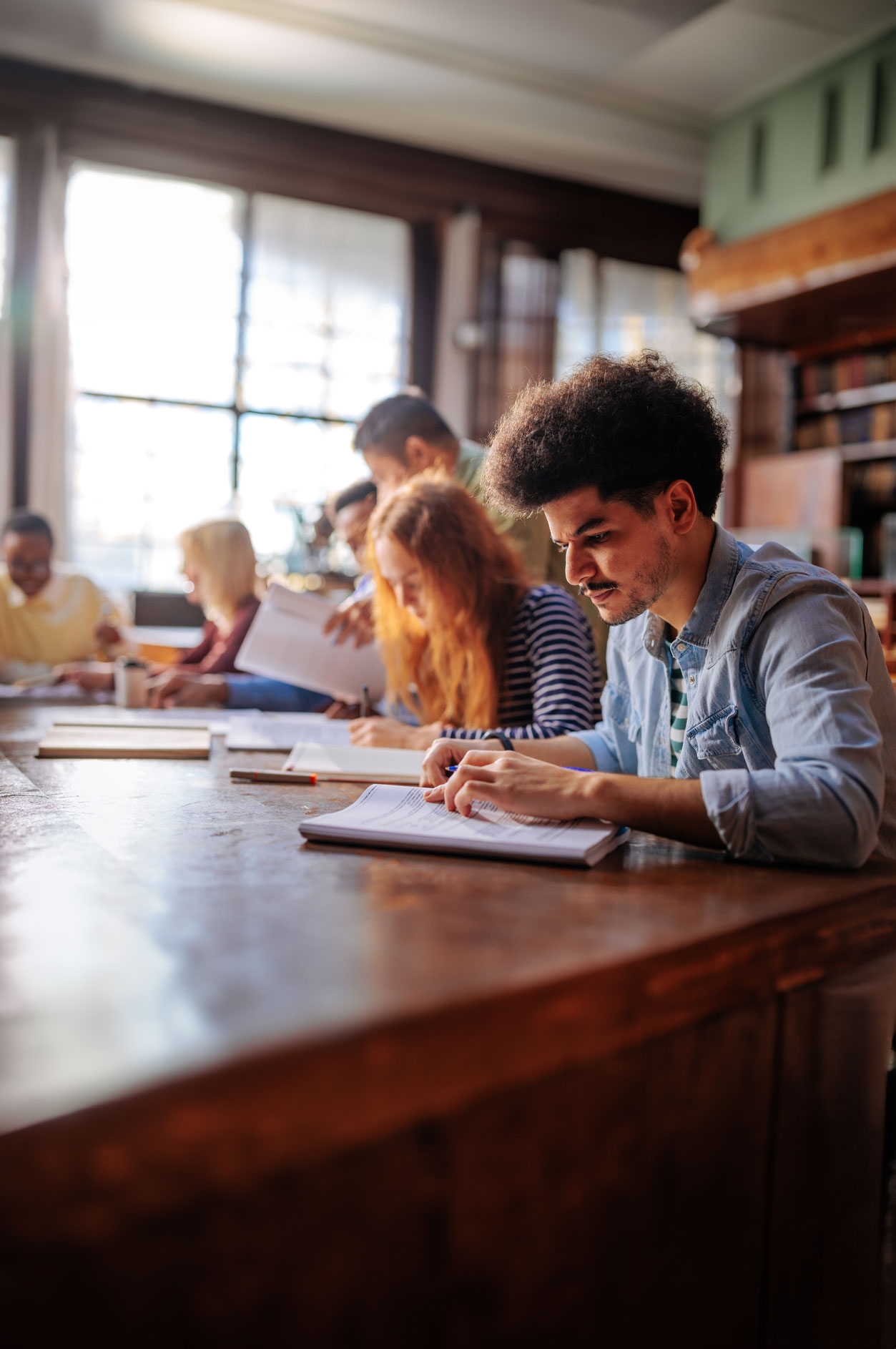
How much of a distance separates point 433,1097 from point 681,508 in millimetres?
835

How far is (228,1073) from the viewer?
1.66ft

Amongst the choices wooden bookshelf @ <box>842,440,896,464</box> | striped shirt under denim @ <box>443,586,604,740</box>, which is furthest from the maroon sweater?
wooden bookshelf @ <box>842,440,896,464</box>

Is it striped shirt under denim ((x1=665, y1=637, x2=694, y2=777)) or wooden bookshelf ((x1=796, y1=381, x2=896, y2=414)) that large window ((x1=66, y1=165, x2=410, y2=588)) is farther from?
striped shirt under denim ((x1=665, y1=637, x2=694, y2=777))

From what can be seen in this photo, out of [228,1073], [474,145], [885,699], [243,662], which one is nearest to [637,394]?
[885,699]

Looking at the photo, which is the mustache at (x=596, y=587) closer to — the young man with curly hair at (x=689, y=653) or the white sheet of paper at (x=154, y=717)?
the young man with curly hair at (x=689, y=653)

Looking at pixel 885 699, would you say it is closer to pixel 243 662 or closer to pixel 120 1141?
pixel 120 1141

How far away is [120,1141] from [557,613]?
1.54m

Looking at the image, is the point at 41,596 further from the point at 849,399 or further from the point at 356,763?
the point at 849,399

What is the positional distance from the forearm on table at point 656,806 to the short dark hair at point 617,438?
0.35 m

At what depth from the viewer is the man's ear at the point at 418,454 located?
2.60 metres

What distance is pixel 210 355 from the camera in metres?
6.02

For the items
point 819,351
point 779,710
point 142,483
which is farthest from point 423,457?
point 819,351

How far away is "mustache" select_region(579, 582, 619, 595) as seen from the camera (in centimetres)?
125

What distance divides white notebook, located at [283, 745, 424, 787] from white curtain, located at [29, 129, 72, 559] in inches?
171
